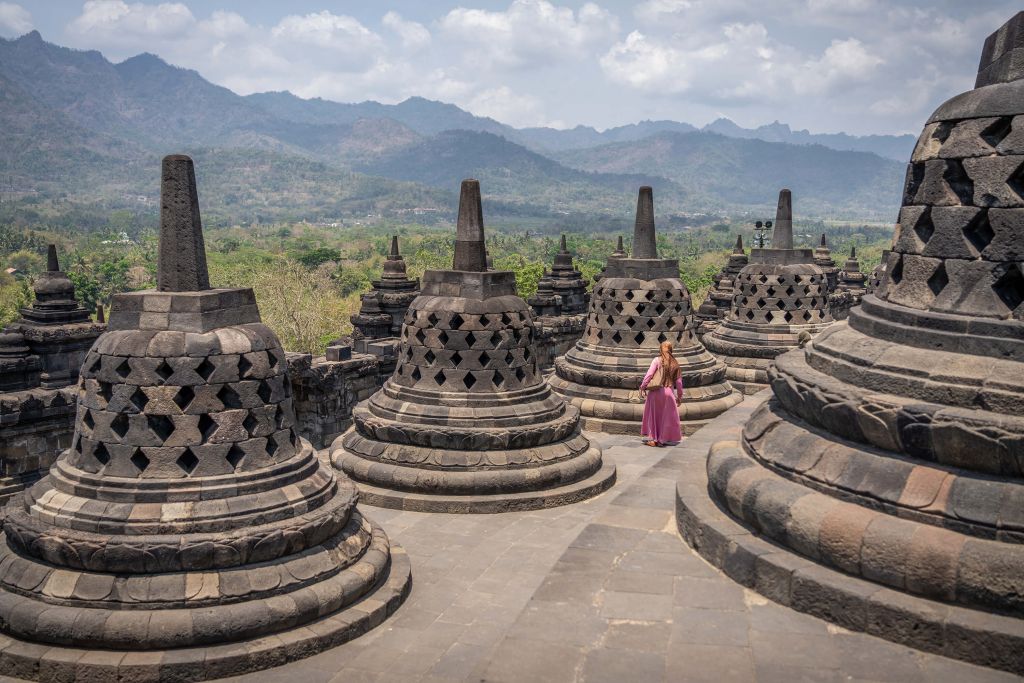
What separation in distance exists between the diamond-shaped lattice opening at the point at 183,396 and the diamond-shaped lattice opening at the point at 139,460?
36cm

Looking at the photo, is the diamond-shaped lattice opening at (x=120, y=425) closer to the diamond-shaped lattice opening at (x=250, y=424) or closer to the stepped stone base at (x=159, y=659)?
the diamond-shaped lattice opening at (x=250, y=424)

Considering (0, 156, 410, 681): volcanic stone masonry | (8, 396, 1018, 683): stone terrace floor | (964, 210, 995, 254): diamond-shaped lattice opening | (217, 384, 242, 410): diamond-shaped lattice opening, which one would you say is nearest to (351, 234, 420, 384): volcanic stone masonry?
(8, 396, 1018, 683): stone terrace floor

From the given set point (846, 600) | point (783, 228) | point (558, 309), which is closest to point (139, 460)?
point (846, 600)

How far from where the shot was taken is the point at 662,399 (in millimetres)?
10984

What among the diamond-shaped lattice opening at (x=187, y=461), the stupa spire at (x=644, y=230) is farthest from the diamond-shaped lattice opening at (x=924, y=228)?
the stupa spire at (x=644, y=230)

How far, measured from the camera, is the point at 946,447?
14.2 ft

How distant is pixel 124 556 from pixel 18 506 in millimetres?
1084

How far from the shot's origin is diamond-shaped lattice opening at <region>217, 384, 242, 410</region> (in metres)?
5.61

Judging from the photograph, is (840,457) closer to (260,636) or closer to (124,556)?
(260,636)

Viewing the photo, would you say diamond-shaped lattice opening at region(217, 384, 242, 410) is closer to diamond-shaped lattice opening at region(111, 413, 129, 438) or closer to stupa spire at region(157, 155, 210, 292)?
diamond-shaped lattice opening at region(111, 413, 129, 438)

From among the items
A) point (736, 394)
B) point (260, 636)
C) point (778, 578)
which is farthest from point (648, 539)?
point (736, 394)

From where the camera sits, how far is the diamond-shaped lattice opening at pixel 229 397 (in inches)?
221

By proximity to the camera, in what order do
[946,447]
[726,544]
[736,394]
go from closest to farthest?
1. [946,447]
2. [726,544]
3. [736,394]

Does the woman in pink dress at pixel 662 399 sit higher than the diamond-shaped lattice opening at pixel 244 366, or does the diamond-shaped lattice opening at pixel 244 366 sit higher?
the diamond-shaped lattice opening at pixel 244 366
